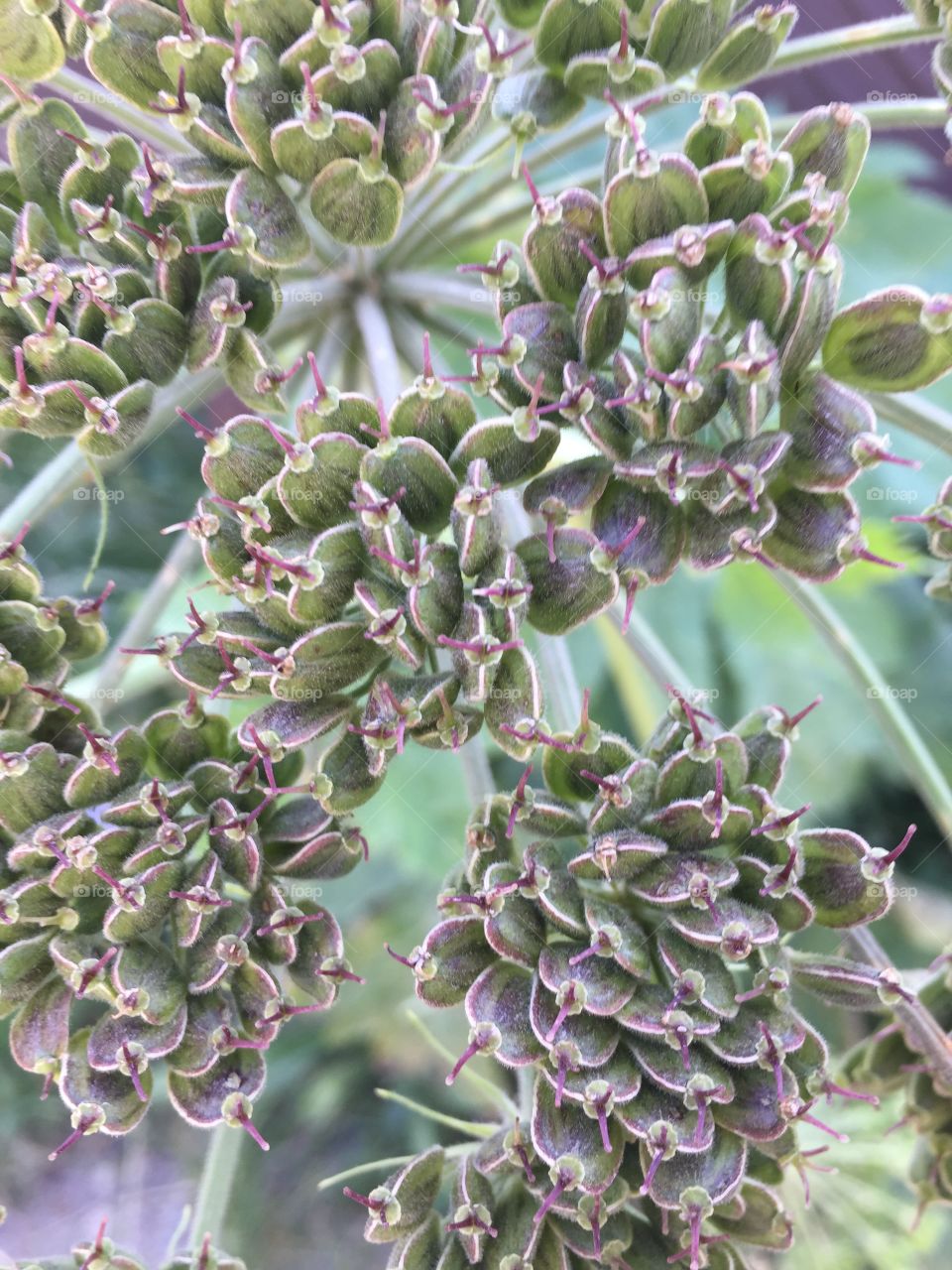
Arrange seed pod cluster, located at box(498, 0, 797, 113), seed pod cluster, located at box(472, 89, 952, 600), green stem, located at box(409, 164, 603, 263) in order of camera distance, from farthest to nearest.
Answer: green stem, located at box(409, 164, 603, 263)
seed pod cluster, located at box(498, 0, 797, 113)
seed pod cluster, located at box(472, 89, 952, 600)

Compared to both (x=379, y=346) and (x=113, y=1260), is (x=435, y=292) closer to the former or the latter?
(x=379, y=346)

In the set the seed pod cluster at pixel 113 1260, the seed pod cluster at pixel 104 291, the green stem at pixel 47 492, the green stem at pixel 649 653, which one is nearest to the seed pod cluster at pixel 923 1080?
the green stem at pixel 649 653

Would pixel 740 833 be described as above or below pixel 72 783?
above

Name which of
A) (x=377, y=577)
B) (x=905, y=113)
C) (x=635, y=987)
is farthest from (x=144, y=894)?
(x=905, y=113)

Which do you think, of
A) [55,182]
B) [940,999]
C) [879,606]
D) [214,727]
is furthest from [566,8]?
[879,606]

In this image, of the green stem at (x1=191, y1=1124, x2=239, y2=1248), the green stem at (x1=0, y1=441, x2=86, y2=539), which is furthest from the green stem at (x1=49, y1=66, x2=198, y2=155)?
the green stem at (x1=191, y1=1124, x2=239, y2=1248)

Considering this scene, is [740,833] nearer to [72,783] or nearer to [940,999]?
[940,999]

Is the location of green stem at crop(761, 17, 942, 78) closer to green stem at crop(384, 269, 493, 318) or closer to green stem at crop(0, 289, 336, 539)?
green stem at crop(384, 269, 493, 318)
